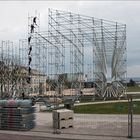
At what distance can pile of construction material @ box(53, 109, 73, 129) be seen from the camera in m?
17.0

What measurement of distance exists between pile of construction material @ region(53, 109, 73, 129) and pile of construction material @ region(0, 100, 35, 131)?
1.03 m

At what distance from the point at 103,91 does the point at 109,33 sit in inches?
263

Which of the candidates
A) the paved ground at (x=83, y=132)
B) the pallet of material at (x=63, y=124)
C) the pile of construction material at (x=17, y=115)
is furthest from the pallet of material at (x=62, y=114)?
the pile of construction material at (x=17, y=115)

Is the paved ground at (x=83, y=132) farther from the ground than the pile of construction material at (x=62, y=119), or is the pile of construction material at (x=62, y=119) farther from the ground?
the pile of construction material at (x=62, y=119)

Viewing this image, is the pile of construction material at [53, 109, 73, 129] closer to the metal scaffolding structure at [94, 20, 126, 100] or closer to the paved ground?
the paved ground

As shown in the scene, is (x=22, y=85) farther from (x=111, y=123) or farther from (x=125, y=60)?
(x=111, y=123)

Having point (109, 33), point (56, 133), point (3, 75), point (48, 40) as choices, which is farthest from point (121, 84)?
point (56, 133)

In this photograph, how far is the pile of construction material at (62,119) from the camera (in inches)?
668

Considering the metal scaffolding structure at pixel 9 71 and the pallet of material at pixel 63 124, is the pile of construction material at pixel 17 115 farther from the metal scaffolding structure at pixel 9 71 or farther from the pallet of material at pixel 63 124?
the metal scaffolding structure at pixel 9 71

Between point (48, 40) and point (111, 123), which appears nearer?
point (111, 123)

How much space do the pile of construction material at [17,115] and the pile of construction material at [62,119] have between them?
1.03 m

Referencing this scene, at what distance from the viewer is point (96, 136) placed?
588 inches

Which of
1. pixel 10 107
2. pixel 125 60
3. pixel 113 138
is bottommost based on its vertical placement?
pixel 113 138

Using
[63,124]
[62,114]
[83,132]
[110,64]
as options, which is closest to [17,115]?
[62,114]
